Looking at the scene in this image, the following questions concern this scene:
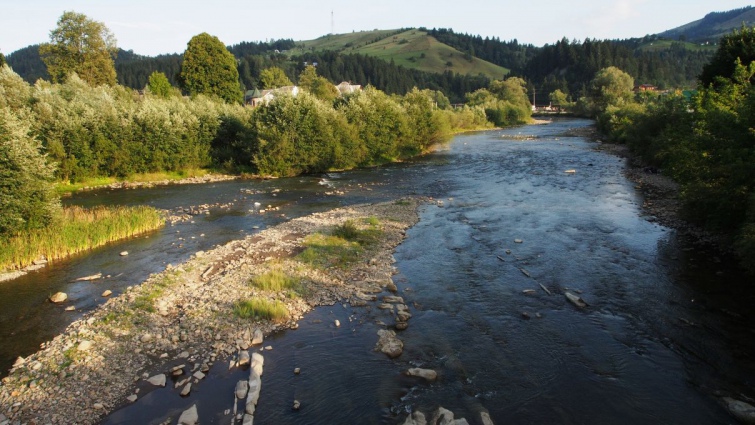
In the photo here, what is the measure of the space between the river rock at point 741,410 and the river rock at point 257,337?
12077 millimetres

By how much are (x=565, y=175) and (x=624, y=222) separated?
17.2m

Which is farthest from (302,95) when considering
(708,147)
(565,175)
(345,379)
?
(345,379)

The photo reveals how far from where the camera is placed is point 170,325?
14758 millimetres

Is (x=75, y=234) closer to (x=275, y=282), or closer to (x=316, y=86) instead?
(x=275, y=282)

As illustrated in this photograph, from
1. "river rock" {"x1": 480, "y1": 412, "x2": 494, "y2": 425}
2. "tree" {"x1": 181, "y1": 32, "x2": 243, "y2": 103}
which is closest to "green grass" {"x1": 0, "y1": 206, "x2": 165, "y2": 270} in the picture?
"river rock" {"x1": 480, "y1": 412, "x2": 494, "y2": 425}

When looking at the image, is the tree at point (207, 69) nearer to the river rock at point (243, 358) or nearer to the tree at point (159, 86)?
the tree at point (159, 86)

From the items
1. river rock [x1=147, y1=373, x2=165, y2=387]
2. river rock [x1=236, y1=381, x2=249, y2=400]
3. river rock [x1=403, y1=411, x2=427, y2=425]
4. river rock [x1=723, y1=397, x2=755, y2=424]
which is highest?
river rock [x1=147, y1=373, x2=165, y2=387]

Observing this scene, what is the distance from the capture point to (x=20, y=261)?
20.6 m

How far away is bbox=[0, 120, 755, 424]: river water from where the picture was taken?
1095 centimetres

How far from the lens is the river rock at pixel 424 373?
11.9 m

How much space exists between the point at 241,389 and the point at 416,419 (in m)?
4.39

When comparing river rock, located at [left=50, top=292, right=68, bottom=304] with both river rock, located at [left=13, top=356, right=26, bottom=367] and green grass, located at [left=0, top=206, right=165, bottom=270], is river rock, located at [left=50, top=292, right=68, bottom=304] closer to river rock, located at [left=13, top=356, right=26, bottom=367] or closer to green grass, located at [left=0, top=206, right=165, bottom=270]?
river rock, located at [left=13, top=356, right=26, bottom=367]

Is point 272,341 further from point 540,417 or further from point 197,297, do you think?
point 540,417

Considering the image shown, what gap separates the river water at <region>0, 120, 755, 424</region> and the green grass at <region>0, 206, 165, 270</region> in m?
1.17
